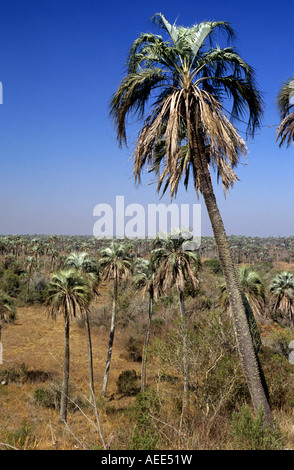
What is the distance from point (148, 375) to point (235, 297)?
81.5 ft

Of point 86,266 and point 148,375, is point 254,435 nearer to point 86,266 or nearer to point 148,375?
point 86,266

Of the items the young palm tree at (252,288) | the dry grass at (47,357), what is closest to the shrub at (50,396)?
the dry grass at (47,357)

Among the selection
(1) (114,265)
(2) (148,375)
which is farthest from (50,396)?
(1) (114,265)

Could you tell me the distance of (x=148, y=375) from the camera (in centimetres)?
2894

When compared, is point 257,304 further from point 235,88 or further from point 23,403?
point 23,403

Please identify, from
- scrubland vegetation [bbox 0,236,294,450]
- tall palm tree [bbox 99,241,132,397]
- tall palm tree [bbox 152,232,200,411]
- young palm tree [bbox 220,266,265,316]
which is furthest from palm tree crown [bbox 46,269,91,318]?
young palm tree [bbox 220,266,265,316]

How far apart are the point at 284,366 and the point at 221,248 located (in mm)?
10655

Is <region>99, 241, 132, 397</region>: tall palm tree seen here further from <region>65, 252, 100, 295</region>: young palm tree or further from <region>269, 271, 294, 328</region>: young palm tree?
<region>269, 271, 294, 328</region>: young palm tree

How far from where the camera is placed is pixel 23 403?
2141 centimetres

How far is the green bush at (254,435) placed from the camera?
5.84m

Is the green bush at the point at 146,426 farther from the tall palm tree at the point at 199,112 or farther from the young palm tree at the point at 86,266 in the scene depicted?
the young palm tree at the point at 86,266

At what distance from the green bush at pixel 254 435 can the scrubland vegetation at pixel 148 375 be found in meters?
0.02
